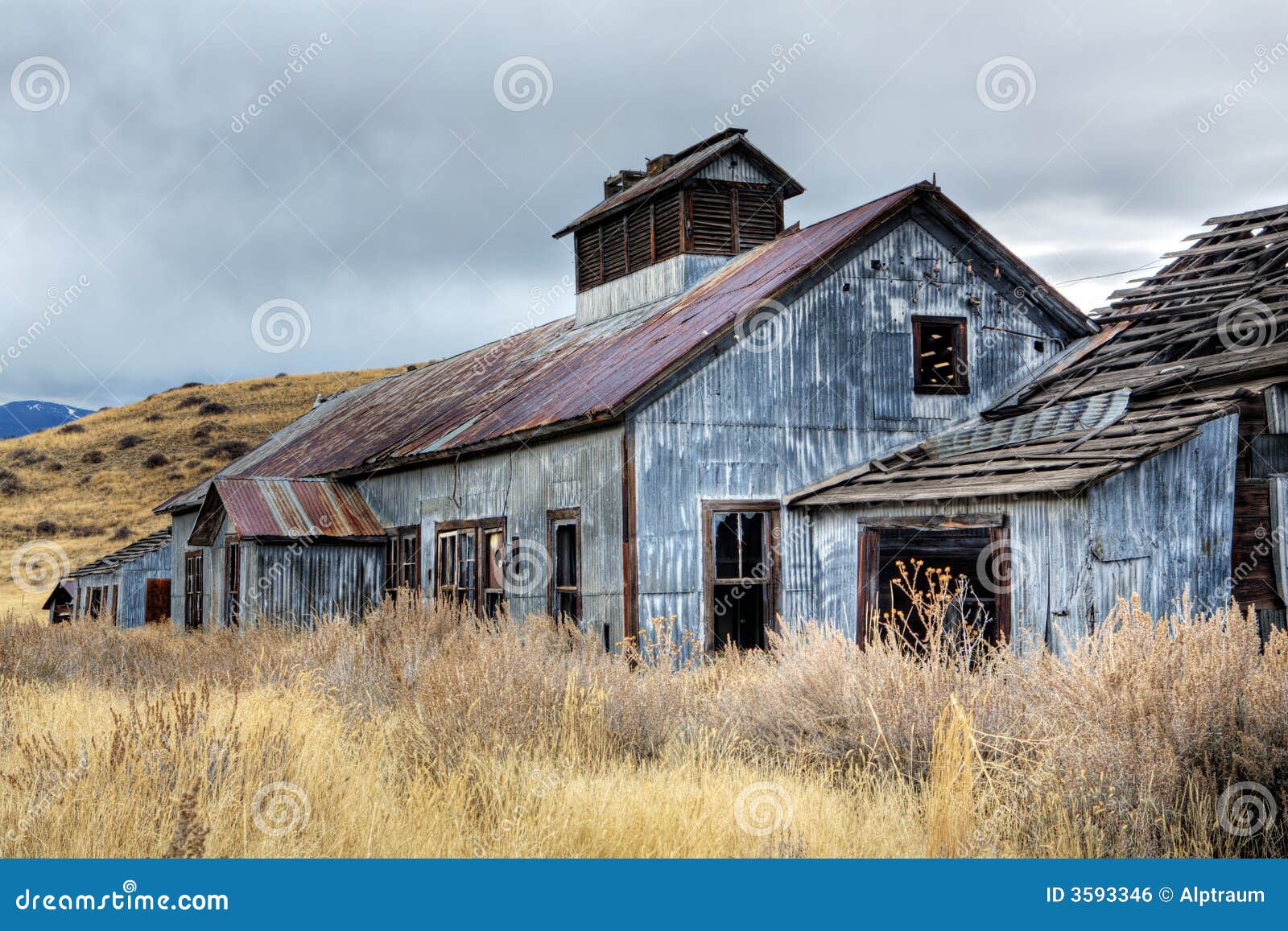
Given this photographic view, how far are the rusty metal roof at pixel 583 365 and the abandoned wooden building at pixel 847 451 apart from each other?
2.9 inches

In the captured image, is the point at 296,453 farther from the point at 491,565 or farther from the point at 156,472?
the point at 156,472

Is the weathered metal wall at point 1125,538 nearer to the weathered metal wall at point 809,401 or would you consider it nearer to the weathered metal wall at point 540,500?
the weathered metal wall at point 809,401

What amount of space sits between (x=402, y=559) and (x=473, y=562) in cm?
250

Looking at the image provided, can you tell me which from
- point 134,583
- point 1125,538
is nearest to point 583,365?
point 1125,538

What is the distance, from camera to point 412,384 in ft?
89.7

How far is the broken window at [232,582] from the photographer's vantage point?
19.7 meters

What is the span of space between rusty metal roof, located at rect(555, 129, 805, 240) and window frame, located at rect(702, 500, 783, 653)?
704cm

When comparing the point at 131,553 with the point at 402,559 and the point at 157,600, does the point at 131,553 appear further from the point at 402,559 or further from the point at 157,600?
the point at 402,559

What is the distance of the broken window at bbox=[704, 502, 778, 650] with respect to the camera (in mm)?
14516

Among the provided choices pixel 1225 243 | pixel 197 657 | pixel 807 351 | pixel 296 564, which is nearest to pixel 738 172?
pixel 807 351

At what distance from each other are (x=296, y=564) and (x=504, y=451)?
16.2ft

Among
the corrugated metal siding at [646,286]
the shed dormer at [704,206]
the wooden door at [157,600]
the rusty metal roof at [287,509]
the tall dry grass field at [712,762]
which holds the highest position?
the shed dormer at [704,206]

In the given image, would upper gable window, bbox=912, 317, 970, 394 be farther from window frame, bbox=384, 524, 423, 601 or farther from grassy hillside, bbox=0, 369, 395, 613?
grassy hillside, bbox=0, 369, 395, 613

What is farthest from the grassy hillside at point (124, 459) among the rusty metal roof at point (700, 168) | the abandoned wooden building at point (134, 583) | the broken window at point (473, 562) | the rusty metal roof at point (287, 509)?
the rusty metal roof at point (700, 168)
